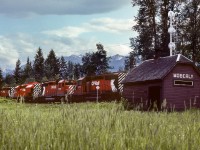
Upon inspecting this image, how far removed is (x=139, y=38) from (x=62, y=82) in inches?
749

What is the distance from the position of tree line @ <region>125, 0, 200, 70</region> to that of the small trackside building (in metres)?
24.4

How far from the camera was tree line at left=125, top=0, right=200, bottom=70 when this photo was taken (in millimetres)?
53125

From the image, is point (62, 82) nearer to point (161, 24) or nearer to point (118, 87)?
point (118, 87)

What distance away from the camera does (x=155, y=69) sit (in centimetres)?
2773

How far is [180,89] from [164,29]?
29108 mm

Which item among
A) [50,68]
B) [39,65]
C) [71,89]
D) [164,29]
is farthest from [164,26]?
[39,65]

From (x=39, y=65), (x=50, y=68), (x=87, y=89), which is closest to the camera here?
(x=87, y=89)

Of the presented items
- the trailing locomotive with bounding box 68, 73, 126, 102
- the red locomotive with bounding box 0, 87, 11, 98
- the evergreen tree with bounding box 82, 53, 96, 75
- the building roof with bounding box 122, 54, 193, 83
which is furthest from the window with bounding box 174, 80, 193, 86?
the evergreen tree with bounding box 82, 53, 96, 75

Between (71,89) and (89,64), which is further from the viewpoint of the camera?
(89,64)

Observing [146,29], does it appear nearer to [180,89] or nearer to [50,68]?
[180,89]

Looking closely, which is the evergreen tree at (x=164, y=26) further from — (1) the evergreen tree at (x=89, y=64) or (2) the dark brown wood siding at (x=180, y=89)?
(1) the evergreen tree at (x=89, y=64)

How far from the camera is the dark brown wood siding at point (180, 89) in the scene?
26.7 meters

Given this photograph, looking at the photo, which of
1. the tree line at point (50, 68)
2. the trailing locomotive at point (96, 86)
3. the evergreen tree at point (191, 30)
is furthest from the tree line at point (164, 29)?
the tree line at point (50, 68)

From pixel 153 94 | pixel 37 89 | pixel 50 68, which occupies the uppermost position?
pixel 50 68
